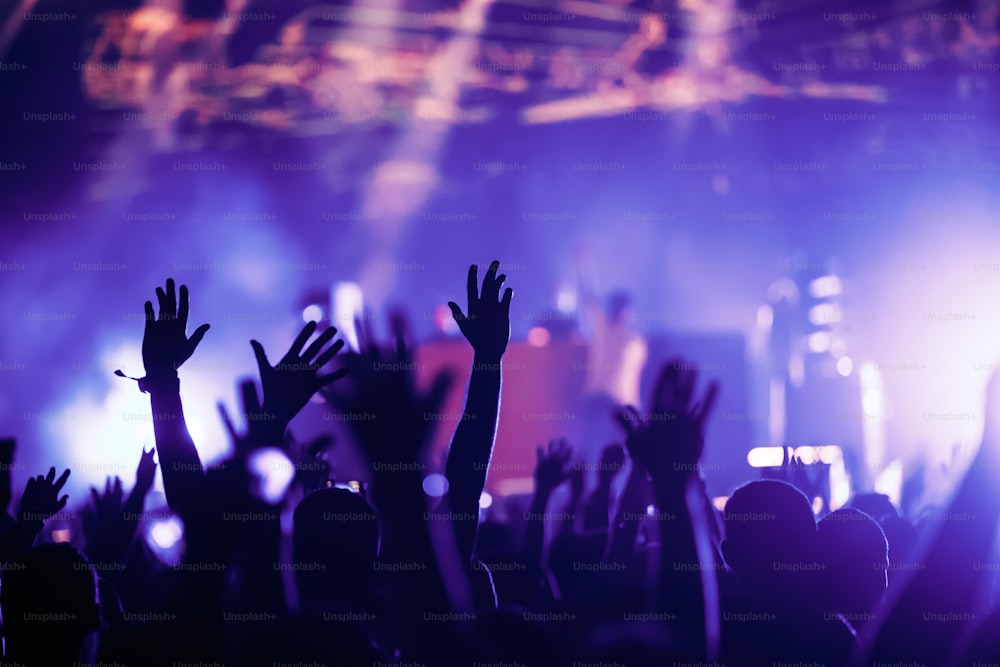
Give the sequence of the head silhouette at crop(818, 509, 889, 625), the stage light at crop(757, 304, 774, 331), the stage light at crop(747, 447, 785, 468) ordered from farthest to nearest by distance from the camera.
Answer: the stage light at crop(757, 304, 774, 331), the stage light at crop(747, 447, 785, 468), the head silhouette at crop(818, 509, 889, 625)

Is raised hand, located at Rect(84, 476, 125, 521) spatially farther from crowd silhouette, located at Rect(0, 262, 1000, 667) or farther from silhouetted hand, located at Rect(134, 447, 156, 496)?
crowd silhouette, located at Rect(0, 262, 1000, 667)

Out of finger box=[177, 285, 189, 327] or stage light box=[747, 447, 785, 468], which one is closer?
finger box=[177, 285, 189, 327]

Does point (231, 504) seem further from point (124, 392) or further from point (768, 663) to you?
point (124, 392)

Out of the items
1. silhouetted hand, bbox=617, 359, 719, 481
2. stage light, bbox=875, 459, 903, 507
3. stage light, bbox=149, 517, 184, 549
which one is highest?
silhouetted hand, bbox=617, 359, 719, 481

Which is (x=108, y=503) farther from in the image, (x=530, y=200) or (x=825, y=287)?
(x=825, y=287)

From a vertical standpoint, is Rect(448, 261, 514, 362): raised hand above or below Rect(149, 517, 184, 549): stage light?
above

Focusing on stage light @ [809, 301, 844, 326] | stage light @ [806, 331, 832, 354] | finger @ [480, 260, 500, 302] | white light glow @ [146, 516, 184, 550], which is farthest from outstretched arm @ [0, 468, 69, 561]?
stage light @ [806, 331, 832, 354]

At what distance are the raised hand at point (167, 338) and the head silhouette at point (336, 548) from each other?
1.97 feet

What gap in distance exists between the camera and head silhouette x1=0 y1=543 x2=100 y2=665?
2.23 m

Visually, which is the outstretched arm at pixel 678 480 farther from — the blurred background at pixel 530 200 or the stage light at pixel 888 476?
the stage light at pixel 888 476

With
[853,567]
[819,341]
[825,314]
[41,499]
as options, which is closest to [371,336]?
[853,567]

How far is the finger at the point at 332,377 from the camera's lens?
2002 millimetres

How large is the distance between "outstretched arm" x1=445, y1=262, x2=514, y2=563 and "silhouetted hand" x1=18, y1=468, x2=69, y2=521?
1594mm

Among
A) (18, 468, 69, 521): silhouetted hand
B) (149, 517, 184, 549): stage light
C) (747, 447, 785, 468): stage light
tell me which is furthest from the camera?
(747, 447, 785, 468): stage light
